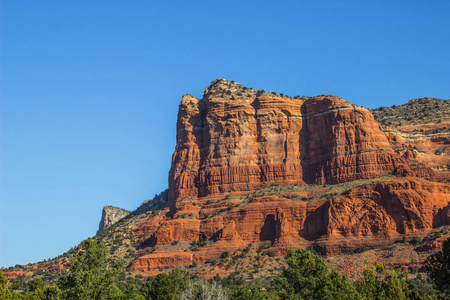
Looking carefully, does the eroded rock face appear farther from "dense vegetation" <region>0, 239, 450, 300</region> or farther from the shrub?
"dense vegetation" <region>0, 239, 450, 300</region>

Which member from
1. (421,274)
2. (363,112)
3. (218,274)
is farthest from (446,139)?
(218,274)

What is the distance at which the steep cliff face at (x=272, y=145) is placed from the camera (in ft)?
448

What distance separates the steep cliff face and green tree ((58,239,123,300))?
7036cm

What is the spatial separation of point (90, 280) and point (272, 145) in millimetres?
79732

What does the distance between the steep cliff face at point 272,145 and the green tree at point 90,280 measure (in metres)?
70.4

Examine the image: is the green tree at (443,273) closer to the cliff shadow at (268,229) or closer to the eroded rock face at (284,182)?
the eroded rock face at (284,182)

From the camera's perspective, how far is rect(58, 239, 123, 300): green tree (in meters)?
70.7

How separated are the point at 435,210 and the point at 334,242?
61.4 ft

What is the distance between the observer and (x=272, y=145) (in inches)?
5748

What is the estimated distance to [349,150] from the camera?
137125 mm

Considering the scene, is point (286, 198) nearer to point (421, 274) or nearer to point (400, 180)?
point (400, 180)

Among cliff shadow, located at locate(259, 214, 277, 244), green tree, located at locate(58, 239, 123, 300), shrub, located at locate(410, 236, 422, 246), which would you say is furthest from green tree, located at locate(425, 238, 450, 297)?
cliff shadow, located at locate(259, 214, 277, 244)

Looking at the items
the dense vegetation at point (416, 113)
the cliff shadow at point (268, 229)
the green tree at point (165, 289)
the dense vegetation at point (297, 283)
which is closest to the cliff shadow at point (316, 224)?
the cliff shadow at point (268, 229)

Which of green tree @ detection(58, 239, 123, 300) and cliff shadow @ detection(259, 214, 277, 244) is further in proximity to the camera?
cliff shadow @ detection(259, 214, 277, 244)
